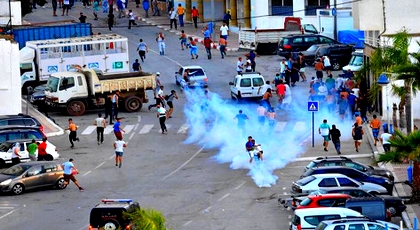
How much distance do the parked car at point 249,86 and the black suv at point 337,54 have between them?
861 cm

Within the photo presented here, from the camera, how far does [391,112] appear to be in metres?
52.8

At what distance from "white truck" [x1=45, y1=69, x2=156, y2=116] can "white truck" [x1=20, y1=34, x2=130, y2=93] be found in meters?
5.25

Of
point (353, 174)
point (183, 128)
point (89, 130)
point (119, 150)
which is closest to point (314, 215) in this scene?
point (353, 174)

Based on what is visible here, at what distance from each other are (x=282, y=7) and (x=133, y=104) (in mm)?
27375

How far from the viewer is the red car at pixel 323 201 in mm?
35438

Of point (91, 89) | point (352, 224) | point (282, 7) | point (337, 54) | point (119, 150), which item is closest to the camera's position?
point (352, 224)

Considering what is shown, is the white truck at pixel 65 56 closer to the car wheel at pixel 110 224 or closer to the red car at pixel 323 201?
the red car at pixel 323 201

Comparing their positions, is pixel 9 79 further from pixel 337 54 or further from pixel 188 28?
pixel 188 28

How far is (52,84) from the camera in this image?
57781 millimetres

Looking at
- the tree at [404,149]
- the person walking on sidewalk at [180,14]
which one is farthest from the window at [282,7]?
the tree at [404,149]

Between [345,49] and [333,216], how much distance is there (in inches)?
1348

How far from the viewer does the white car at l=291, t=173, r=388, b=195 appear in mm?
38094

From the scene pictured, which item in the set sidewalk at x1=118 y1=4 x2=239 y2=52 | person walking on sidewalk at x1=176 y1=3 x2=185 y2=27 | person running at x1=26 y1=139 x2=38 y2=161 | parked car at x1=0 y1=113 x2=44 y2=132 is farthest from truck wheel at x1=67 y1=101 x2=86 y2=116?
person walking on sidewalk at x1=176 y1=3 x2=185 y2=27

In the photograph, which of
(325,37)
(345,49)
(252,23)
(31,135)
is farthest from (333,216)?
(252,23)
